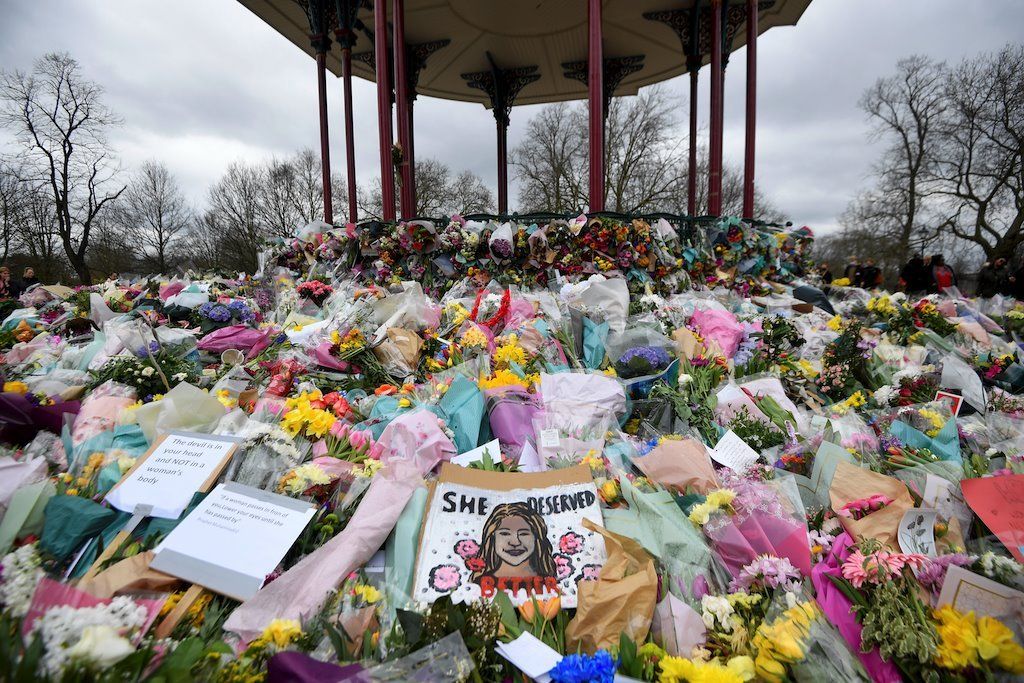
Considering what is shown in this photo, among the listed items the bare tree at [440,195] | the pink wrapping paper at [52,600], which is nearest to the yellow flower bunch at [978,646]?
the pink wrapping paper at [52,600]

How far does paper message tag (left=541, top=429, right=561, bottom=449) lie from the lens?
2.01m

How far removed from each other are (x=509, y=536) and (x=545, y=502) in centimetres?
19

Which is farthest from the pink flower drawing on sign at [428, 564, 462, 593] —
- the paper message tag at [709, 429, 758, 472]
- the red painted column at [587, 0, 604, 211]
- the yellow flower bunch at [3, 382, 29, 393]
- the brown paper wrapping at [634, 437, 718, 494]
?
the red painted column at [587, 0, 604, 211]

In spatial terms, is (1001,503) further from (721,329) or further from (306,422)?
(306,422)

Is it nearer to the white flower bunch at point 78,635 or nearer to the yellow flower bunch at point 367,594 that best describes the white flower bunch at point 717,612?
the yellow flower bunch at point 367,594

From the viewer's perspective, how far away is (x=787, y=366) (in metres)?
3.31

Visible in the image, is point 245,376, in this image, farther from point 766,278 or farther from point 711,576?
point 766,278

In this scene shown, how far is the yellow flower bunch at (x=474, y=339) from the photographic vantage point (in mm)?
3002

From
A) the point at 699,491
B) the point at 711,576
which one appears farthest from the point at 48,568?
the point at 699,491

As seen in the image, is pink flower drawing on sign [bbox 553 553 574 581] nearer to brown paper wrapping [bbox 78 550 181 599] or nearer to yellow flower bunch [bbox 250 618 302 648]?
yellow flower bunch [bbox 250 618 302 648]

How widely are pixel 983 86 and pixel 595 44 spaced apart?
56.6 feet

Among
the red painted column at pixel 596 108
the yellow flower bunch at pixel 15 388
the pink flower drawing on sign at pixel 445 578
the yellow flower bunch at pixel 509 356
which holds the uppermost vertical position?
the red painted column at pixel 596 108

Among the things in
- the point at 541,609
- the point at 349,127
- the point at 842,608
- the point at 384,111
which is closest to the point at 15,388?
the point at 541,609

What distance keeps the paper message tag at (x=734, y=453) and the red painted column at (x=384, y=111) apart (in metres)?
5.05
